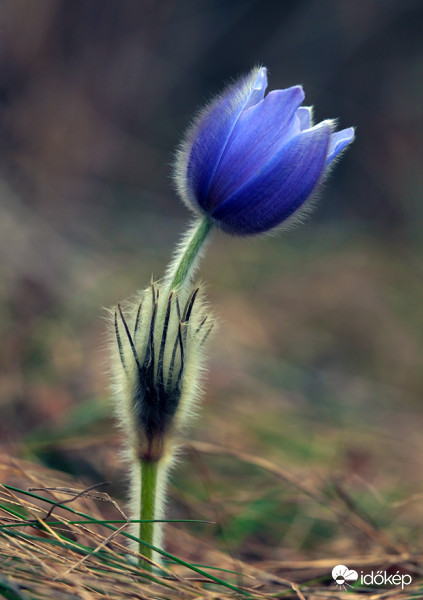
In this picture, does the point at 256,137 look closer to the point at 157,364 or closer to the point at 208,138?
the point at 208,138

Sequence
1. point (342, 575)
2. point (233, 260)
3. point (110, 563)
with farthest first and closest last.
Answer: point (233, 260)
point (342, 575)
point (110, 563)

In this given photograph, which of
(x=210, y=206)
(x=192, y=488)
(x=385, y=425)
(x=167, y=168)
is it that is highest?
(x=167, y=168)

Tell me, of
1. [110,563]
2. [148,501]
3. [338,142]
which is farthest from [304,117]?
[110,563]

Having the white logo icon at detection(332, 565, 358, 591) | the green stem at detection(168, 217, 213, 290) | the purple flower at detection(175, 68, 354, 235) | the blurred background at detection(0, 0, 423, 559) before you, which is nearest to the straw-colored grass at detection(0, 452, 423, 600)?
the white logo icon at detection(332, 565, 358, 591)

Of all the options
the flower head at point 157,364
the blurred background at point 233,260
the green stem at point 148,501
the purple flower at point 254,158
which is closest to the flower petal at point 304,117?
the purple flower at point 254,158

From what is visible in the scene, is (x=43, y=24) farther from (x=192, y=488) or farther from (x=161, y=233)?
(x=192, y=488)

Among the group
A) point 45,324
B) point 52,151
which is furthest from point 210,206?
point 52,151

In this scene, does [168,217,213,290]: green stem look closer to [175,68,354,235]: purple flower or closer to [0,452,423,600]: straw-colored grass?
[175,68,354,235]: purple flower

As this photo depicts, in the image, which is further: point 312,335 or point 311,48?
point 311,48
